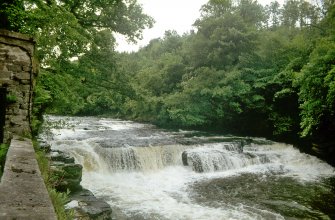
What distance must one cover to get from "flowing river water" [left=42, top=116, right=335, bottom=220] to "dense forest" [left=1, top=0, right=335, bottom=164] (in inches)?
73.0

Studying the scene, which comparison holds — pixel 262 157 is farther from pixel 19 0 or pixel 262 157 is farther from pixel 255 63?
pixel 19 0

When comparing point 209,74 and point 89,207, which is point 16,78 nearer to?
point 89,207

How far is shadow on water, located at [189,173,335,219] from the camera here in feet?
31.1

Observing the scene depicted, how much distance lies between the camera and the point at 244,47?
2306 cm

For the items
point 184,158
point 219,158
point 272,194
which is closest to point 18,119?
point 272,194

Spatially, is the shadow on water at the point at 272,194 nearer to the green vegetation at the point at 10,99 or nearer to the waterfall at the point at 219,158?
the waterfall at the point at 219,158

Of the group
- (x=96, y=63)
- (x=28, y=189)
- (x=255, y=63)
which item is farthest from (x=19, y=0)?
(x=255, y=63)

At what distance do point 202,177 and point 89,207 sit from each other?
22.5 ft

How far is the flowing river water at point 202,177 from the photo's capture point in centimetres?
947

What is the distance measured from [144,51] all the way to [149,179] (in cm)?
4914

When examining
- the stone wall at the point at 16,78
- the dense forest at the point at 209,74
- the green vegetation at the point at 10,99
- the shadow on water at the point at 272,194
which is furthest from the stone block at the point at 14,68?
the shadow on water at the point at 272,194

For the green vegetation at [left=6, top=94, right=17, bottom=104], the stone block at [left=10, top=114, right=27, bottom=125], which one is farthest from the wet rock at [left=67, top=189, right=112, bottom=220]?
the green vegetation at [left=6, top=94, right=17, bottom=104]

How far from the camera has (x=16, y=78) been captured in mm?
6473

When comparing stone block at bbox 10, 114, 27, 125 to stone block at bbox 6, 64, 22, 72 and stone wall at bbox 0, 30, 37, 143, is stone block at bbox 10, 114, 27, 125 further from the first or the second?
stone block at bbox 6, 64, 22, 72
